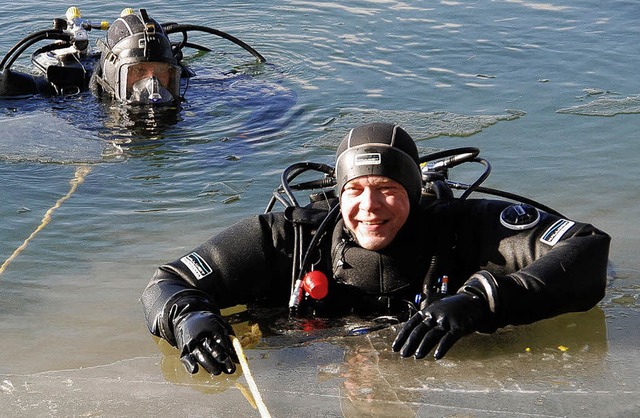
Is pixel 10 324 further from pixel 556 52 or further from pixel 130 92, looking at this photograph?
pixel 556 52

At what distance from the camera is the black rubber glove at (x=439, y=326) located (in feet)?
11.7

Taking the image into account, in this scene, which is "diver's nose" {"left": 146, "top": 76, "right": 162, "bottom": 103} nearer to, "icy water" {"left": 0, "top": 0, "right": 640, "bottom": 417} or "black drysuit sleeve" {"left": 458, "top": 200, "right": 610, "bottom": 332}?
"icy water" {"left": 0, "top": 0, "right": 640, "bottom": 417}

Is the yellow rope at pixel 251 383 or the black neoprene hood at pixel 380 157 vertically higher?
the black neoprene hood at pixel 380 157

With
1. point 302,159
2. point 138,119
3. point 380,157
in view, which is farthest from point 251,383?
point 138,119

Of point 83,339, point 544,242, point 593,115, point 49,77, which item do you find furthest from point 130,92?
point 544,242

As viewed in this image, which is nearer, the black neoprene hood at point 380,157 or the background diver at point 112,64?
the black neoprene hood at point 380,157

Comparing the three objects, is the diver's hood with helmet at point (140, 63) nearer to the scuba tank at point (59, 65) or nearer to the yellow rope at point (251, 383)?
the scuba tank at point (59, 65)

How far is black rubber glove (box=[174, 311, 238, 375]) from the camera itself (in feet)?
11.7

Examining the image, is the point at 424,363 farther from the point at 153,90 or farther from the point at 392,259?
the point at 153,90

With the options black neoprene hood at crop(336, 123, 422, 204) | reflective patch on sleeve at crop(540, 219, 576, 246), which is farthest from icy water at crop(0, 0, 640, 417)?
black neoprene hood at crop(336, 123, 422, 204)

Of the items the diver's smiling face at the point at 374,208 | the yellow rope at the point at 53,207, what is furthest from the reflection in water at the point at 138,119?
the diver's smiling face at the point at 374,208

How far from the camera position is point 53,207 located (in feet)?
20.8

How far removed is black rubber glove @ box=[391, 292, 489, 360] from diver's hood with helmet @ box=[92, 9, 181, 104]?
502 centimetres

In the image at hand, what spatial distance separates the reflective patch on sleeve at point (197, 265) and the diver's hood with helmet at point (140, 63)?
14.1ft
